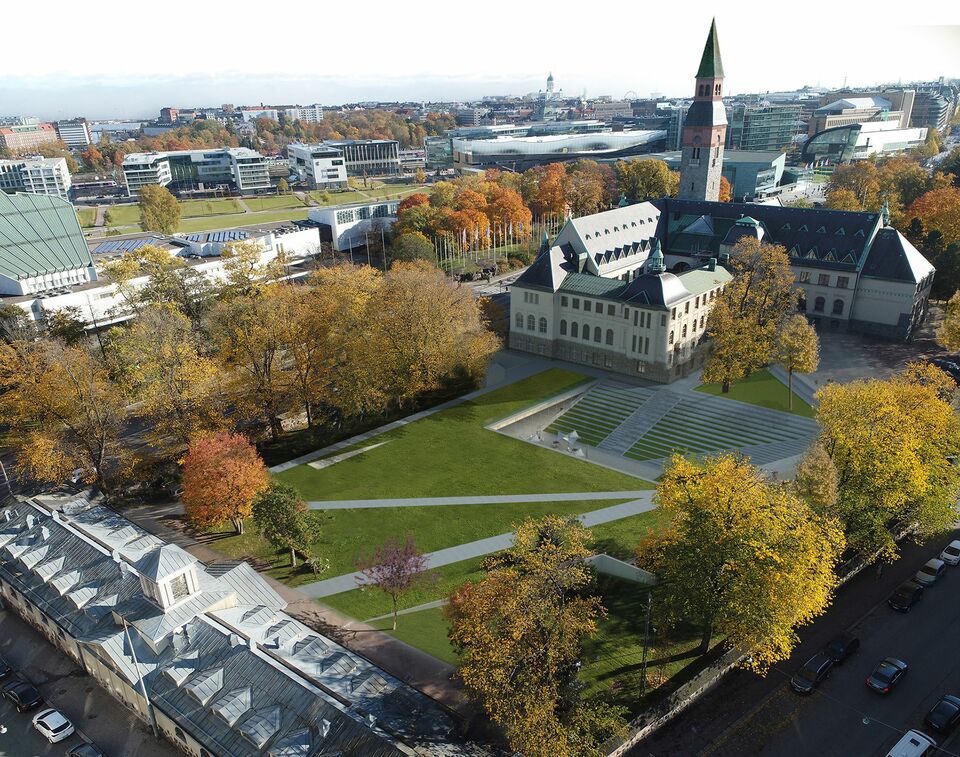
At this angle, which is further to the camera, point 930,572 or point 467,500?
point 467,500

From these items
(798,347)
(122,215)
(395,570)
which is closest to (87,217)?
(122,215)

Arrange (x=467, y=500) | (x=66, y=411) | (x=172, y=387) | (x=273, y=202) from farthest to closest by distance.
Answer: (x=273, y=202), (x=467, y=500), (x=172, y=387), (x=66, y=411)

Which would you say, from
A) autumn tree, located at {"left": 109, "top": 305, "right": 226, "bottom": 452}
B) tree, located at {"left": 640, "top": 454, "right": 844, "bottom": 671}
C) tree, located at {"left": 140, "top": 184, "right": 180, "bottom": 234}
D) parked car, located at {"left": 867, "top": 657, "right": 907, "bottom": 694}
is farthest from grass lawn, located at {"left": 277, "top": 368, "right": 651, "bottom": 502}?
tree, located at {"left": 140, "top": 184, "right": 180, "bottom": 234}

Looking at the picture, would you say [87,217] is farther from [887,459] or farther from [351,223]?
[887,459]

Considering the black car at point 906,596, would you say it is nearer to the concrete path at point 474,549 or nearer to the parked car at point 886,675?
the parked car at point 886,675

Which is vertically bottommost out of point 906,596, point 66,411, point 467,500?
point 906,596

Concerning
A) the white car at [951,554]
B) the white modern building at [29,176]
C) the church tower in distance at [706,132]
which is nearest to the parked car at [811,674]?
the white car at [951,554]
